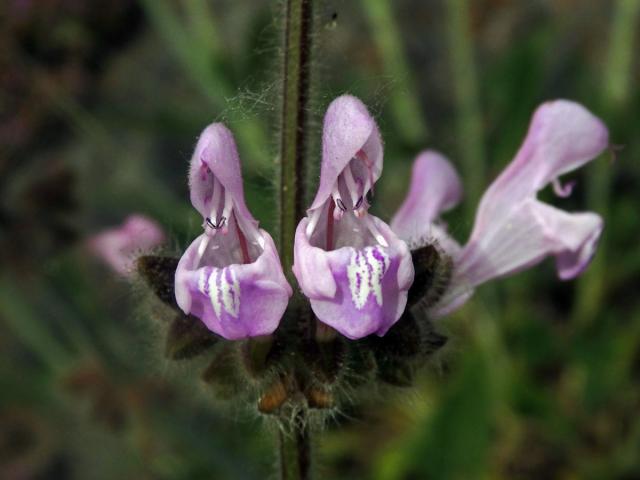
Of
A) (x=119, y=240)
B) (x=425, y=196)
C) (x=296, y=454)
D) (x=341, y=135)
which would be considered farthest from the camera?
(x=119, y=240)

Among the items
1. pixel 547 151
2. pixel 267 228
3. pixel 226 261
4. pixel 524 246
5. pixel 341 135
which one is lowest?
pixel 267 228

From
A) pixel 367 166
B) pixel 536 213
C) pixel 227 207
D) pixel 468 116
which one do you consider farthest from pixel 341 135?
pixel 468 116


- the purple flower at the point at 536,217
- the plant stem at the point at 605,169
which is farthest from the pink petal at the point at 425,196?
the plant stem at the point at 605,169

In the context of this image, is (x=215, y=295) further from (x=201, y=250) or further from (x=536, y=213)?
(x=536, y=213)

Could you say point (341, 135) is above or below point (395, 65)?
above

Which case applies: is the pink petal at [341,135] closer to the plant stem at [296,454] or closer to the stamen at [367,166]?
the stamen at [367,166]

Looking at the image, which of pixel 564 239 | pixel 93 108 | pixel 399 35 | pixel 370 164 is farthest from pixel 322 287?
pixel 399 35

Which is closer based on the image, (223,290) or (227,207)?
(223,290)
